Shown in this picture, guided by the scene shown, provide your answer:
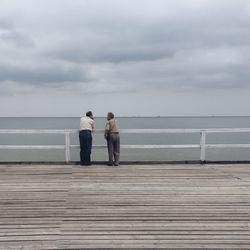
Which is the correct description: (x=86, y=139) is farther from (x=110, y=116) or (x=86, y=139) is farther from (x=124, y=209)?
(x=124, y=209)

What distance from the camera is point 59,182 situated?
8.57 meters

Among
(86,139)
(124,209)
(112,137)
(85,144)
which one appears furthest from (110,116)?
(124,209)

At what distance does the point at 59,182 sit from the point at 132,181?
1.66 meters

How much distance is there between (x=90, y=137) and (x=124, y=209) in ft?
16.6

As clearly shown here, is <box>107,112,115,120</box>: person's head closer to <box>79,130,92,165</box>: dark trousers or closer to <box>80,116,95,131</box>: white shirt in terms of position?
<box>80,116,95,131</box>: white shirt

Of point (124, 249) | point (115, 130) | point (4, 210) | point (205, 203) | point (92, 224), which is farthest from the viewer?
point (115, 130)

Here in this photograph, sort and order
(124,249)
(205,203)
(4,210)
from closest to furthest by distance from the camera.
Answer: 1. (124,249)
2. (4,210)
3. (205,203)

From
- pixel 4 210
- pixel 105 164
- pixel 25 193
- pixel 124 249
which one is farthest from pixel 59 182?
pixel 124 249

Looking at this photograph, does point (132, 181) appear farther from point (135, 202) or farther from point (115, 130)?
point (115, 130)

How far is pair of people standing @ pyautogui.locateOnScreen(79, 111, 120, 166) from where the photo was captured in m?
11.2

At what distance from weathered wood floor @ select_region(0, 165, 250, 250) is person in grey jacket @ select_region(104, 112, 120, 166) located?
4.11 feet

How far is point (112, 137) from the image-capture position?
445 inches

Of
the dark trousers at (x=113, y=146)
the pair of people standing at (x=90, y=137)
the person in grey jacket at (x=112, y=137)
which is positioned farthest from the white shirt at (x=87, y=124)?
the dark trousers at (x=113, y=146)

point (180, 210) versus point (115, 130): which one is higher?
point (115, 130)
